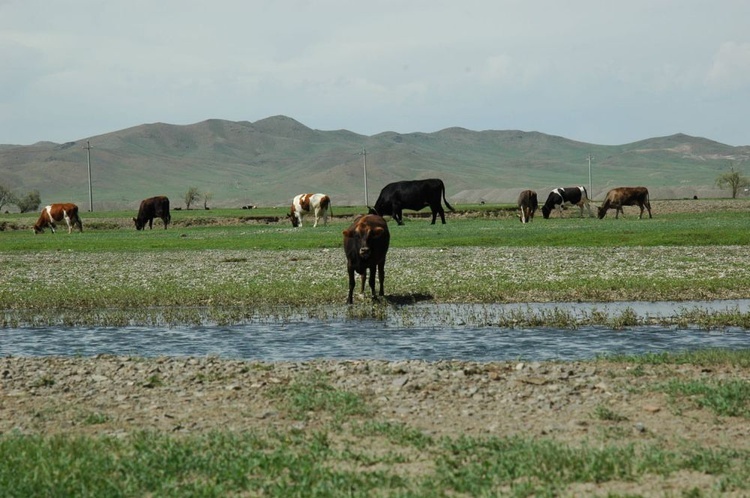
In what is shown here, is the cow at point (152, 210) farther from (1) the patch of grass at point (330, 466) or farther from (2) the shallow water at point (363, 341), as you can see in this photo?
(1) the patch of grass at point (330, 466)

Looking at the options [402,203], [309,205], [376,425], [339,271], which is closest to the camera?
[376,425]

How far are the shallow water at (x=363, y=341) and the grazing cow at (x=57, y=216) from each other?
43433mm

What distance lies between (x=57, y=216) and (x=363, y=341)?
4872 cm

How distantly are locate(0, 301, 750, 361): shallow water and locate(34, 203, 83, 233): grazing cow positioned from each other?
43433 millimetres

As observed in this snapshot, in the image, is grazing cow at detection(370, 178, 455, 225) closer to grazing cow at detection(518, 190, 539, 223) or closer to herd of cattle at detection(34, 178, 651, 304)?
herd of cattle at detection(34, 178, 651, 304)

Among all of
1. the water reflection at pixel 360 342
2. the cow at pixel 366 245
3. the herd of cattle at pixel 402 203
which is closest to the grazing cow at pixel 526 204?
the herd of cattle at pixel 402 203

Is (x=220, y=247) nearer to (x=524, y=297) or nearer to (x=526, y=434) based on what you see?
(x=524, y=297)

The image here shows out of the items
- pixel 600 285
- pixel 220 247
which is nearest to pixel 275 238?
pixel 220 247

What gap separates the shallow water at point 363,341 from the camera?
1466 cm

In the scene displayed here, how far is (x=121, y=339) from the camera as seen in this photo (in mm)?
17109

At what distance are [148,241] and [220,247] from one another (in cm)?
595

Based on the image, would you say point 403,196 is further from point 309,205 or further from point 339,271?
point 339,271

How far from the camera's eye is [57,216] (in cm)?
6088

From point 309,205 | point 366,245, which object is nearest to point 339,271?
point 366,245
